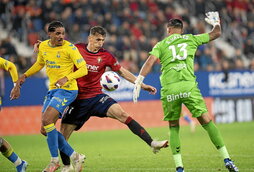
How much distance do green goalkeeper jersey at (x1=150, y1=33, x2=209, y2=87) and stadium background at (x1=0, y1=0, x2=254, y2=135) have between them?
11.5 meters

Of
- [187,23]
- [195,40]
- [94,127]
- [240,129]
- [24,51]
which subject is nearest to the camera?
[195,40]

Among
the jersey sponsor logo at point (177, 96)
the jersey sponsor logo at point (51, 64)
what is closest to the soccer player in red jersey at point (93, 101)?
the jersey sponsor logo at point (51, 64)

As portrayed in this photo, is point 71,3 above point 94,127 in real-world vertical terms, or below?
above

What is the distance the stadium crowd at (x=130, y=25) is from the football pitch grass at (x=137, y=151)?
3.48 meters

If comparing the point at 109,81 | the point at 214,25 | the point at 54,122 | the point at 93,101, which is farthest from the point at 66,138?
the point at 214,25

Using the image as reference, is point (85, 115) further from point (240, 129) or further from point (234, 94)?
point (234, 94)

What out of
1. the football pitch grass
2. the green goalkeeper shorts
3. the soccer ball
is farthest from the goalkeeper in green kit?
the soccer ball

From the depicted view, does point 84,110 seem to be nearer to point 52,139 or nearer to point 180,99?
point 52,139

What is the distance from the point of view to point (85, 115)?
9.86 metres

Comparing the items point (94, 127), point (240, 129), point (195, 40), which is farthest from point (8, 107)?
point (195, 40)

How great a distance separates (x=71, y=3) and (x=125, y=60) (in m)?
3.54

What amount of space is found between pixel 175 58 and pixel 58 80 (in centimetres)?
183

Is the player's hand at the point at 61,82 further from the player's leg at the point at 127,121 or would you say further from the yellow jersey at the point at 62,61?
the player's leg at the point at 127,121

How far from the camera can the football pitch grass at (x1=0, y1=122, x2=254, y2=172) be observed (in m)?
10.5
